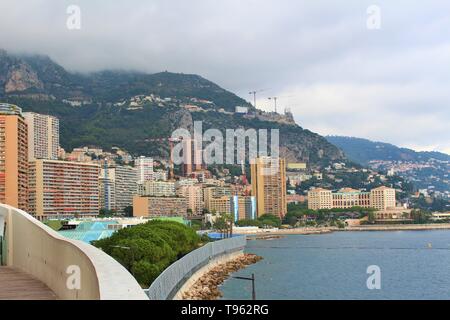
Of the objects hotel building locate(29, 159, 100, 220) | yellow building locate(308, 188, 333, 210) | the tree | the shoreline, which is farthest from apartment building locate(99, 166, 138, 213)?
the tree

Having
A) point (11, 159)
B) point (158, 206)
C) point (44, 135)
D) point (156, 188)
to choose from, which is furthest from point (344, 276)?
point (44, 135)

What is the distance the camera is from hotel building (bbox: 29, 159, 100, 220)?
190 feet

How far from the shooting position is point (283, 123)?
14512 cm

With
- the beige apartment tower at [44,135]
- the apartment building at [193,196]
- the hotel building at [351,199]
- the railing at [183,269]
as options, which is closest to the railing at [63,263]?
the railing at [183,269]

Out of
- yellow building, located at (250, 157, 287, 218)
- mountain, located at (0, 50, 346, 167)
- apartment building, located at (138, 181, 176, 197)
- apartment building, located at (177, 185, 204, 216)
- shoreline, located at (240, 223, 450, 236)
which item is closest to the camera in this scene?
shoreline, located at (240, 223, 450, 236)

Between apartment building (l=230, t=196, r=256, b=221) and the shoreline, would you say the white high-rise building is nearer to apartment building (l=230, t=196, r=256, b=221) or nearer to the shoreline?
apartment building (l=230, t=196, r=256, b=221)

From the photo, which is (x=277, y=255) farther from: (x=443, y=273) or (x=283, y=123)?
(x=283, y=123)

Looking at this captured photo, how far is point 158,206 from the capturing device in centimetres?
7369

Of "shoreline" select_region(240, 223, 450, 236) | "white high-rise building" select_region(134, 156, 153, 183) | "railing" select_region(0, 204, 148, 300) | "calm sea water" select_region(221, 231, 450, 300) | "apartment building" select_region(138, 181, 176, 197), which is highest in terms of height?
"white high-rise building" select_region(134, 156, 153, 183)

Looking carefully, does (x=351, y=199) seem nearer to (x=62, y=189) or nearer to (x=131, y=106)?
(x=131, y=106)

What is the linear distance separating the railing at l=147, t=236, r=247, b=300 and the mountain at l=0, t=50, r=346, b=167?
68.7 meters

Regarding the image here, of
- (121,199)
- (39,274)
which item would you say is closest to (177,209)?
(121,199)

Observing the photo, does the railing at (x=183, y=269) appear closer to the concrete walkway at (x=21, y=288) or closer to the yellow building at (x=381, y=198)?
the concrete walkway at (x=21, y=288)
